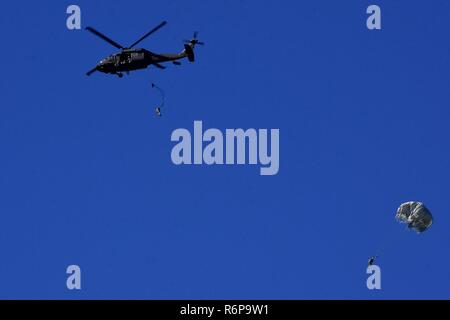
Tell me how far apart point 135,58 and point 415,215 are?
19.6 metres

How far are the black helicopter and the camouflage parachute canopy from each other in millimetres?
16059

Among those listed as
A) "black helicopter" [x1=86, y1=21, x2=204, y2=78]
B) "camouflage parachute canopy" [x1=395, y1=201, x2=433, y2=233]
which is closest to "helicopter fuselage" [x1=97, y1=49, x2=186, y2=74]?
"black helicopter" [x1=86, y1=21, x2=204, y2=78]

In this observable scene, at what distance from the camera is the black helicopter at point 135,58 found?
123688mm

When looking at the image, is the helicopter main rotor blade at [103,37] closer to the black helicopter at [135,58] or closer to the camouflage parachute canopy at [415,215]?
the black helicopter at [135,58]

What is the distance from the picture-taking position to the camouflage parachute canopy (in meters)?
125

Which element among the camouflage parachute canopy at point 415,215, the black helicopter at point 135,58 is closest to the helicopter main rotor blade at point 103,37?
the black helicopter at point 135,58

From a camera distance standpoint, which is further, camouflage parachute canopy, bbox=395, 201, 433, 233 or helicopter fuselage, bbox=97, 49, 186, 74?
camouflage parachute canopy, bbox=395, 201, 433, 233

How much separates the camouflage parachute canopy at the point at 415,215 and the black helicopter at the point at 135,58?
16.1m

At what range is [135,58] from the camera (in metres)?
125

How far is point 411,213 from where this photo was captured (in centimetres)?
12606

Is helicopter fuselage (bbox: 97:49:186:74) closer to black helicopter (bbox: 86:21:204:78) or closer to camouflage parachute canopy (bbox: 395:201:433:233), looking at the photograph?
black helicopter (bbox: 86:21:204:78)

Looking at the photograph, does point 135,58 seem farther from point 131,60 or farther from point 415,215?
point 415,215
